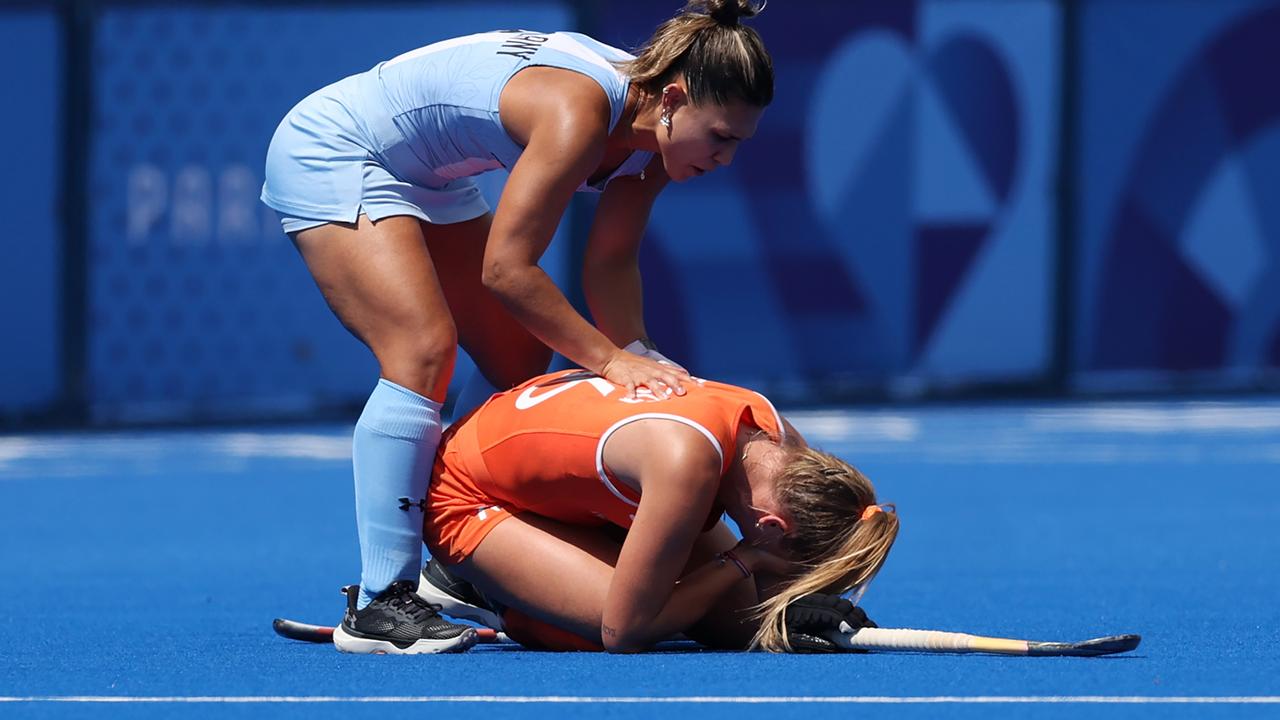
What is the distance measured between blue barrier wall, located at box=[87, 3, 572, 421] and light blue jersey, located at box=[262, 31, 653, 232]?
6.80 m

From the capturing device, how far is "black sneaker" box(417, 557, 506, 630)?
196 inches

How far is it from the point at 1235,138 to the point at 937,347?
2222 mm

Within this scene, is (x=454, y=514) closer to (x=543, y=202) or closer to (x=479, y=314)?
(x=479, y=314)

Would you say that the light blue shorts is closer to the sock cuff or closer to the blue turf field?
the sock cuff

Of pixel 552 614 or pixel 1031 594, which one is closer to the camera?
pixel 552 614

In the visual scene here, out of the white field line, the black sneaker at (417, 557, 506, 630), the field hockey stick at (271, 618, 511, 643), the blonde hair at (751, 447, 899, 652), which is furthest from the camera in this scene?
the black sneaker at (417, 557, 506, 630)

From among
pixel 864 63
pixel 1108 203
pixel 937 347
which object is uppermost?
pixel 864 63

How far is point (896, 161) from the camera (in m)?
12.6

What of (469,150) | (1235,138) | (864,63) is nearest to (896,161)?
(864,63)

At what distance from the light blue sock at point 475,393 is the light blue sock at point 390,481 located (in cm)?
53

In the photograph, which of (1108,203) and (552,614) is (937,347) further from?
(552,614)

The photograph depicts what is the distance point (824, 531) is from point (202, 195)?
26.7ft

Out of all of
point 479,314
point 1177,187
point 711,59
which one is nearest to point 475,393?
point 479,314

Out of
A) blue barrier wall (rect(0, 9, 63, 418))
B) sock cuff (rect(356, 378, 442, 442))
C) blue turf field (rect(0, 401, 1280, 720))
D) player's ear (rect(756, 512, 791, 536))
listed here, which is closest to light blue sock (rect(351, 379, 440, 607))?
sock cuff (rect(356, 378, 442, 442))
